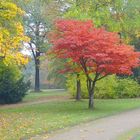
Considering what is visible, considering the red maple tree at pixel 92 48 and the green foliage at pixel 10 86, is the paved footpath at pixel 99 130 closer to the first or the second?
the red maple tree at pixel 92 48

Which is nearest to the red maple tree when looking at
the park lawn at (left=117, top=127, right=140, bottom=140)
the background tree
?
the background tree

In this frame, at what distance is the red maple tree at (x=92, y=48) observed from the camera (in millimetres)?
23641

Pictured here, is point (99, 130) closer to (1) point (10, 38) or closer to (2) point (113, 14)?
(1) point (10, 38)

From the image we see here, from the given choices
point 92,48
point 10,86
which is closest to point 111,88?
point 10,86

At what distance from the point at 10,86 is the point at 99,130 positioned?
22353mm

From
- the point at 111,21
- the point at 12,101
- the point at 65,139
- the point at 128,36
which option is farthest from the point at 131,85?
the point at 65,139

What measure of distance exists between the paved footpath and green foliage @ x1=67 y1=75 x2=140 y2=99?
1963cm

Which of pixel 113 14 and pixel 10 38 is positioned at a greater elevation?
pixel 113 14

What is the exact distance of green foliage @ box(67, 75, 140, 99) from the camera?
39.0 meters

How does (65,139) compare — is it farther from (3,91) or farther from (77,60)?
(3,91)

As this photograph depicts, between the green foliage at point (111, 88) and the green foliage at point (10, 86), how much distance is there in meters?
4.67

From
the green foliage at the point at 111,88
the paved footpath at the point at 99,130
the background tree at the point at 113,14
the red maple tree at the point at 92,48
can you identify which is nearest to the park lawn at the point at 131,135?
the paved footpath at the point at 99,130

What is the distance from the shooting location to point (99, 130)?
15.1 meters

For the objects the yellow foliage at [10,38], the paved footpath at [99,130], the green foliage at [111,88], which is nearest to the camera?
the paved footpath at [99,130]
